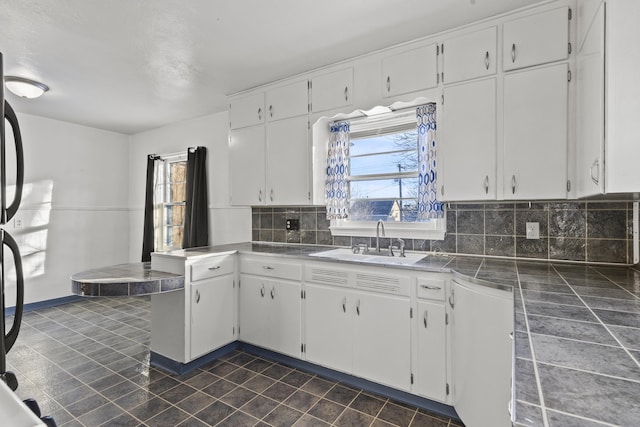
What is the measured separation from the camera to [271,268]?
2777mm

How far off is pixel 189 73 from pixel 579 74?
302 centimetres

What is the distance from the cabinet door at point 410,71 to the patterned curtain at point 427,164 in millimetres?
236

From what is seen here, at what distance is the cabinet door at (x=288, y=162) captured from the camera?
2990mm

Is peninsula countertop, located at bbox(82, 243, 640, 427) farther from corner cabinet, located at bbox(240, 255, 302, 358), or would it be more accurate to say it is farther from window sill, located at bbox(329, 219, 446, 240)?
corner cabinet, located at bbox(240, 255, 302, 358)

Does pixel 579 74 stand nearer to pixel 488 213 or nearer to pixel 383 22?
pixel 488 213

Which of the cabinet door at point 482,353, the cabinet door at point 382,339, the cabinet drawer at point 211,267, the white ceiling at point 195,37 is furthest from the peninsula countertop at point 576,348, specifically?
the cabinet drawer at point 211,267

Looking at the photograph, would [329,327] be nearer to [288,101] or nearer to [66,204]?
[288,101]

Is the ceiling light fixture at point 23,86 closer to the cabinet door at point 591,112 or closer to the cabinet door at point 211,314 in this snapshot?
the cabinet door at point 211,314

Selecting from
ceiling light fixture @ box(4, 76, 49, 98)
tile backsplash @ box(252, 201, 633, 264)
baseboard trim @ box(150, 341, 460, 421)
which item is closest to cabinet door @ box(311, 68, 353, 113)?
tile backsplash @ box(252, 201, 633, 264)

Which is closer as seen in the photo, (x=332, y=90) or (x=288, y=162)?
(x=332, y=90)

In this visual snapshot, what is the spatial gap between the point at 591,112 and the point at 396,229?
1.56 m

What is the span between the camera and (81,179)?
4730 millimetres

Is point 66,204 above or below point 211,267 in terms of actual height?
above

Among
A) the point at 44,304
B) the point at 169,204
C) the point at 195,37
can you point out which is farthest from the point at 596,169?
the point at 44,304
